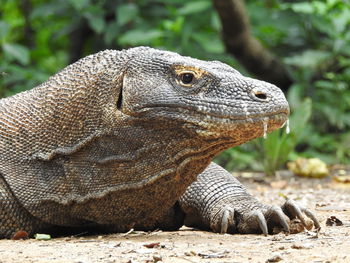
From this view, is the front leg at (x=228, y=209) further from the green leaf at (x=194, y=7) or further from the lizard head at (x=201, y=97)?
the green leaf at (x=194, y=7)

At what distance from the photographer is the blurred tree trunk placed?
1016 cm

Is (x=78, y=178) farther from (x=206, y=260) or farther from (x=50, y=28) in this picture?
(x=50, y=28)

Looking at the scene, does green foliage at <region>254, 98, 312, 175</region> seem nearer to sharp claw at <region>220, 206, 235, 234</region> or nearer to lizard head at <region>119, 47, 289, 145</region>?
sharp claw at <region>220, 206, 235, 234</region>

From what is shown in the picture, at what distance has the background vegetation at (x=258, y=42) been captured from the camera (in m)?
10.7

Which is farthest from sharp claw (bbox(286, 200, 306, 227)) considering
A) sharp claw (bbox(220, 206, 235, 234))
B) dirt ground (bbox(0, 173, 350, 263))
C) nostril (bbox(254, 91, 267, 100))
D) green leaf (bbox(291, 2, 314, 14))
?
green leaf (bbox(291, 2, 314, 14))

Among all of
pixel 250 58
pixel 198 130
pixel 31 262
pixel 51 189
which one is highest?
pixel 250 58

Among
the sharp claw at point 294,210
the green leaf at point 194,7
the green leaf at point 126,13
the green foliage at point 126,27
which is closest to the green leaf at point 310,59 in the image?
the green foliage at point 126,27

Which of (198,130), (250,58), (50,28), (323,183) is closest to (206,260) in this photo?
(198,130)

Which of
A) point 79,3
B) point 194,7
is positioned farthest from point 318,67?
point 79,3

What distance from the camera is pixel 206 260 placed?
3.59m

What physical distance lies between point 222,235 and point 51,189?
1.13 m

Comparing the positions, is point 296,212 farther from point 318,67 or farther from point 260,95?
point 318,67

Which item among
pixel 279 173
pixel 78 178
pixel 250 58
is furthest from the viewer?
pixel 250 58

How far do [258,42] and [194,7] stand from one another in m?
1.36
